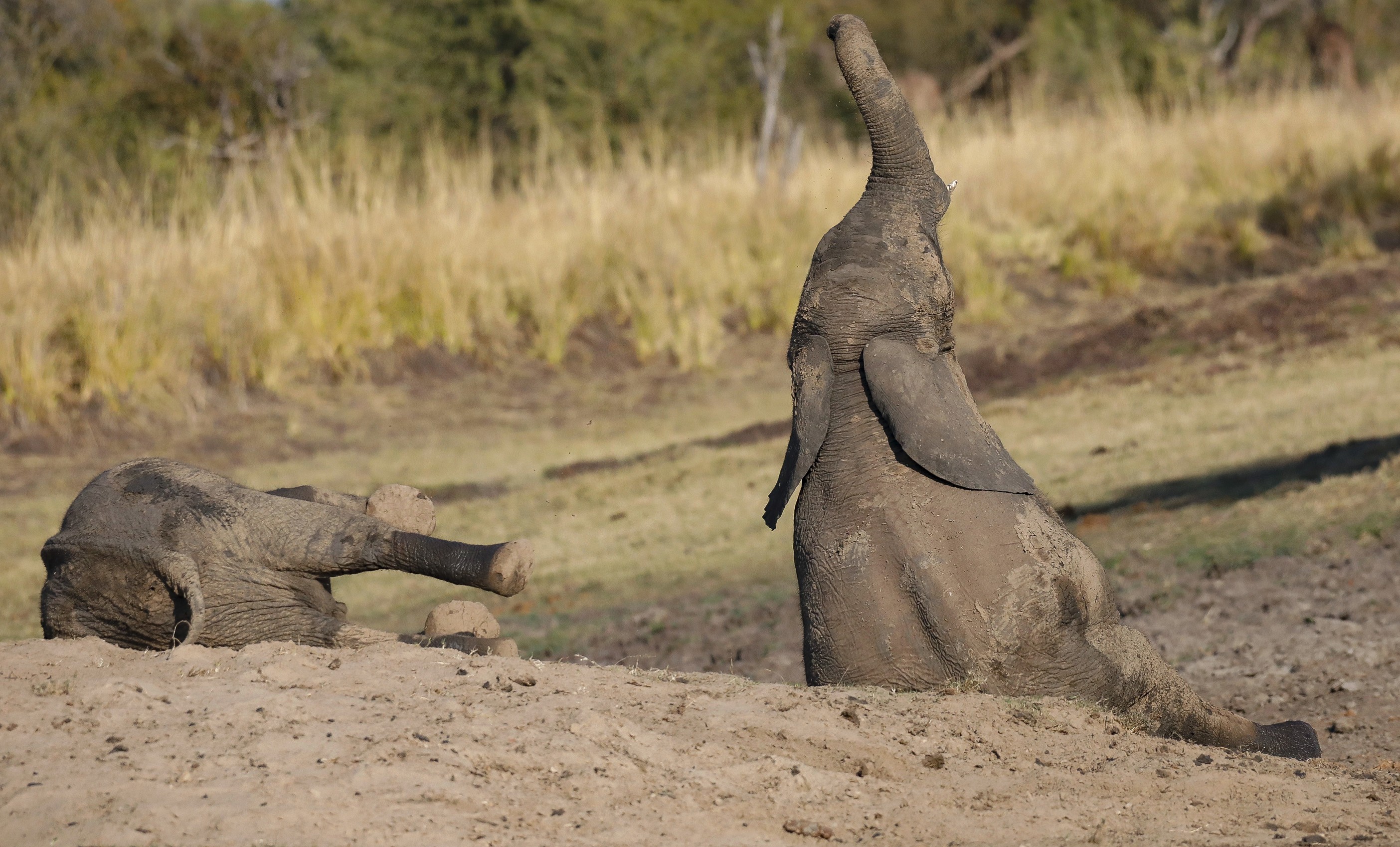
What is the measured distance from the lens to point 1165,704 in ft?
14.4

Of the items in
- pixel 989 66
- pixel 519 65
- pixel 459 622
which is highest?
pixel 989 66

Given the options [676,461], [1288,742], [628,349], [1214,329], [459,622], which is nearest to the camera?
[1288,742]

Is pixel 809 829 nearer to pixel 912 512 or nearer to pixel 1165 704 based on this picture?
pixel 912 512

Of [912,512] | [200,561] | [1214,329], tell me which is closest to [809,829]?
[912,512]

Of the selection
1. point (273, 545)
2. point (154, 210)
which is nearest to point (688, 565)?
point (273, 545)

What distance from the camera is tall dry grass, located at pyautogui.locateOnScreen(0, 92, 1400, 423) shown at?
12.7m

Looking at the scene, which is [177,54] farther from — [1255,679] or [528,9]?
[1255,679]

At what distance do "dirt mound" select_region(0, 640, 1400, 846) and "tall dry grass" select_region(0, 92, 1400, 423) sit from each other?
9063mm

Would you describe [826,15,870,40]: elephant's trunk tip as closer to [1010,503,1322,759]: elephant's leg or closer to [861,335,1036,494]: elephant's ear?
[861,335,1036,494]: elephant's ear

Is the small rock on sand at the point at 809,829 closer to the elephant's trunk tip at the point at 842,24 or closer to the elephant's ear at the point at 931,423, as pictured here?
the elephant's ear at the point at 931,423

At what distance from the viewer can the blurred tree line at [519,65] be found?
19969 mm

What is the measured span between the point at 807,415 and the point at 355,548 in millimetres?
1441

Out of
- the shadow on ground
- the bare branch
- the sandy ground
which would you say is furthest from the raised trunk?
the bare branch

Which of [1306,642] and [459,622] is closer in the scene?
[459,622]
